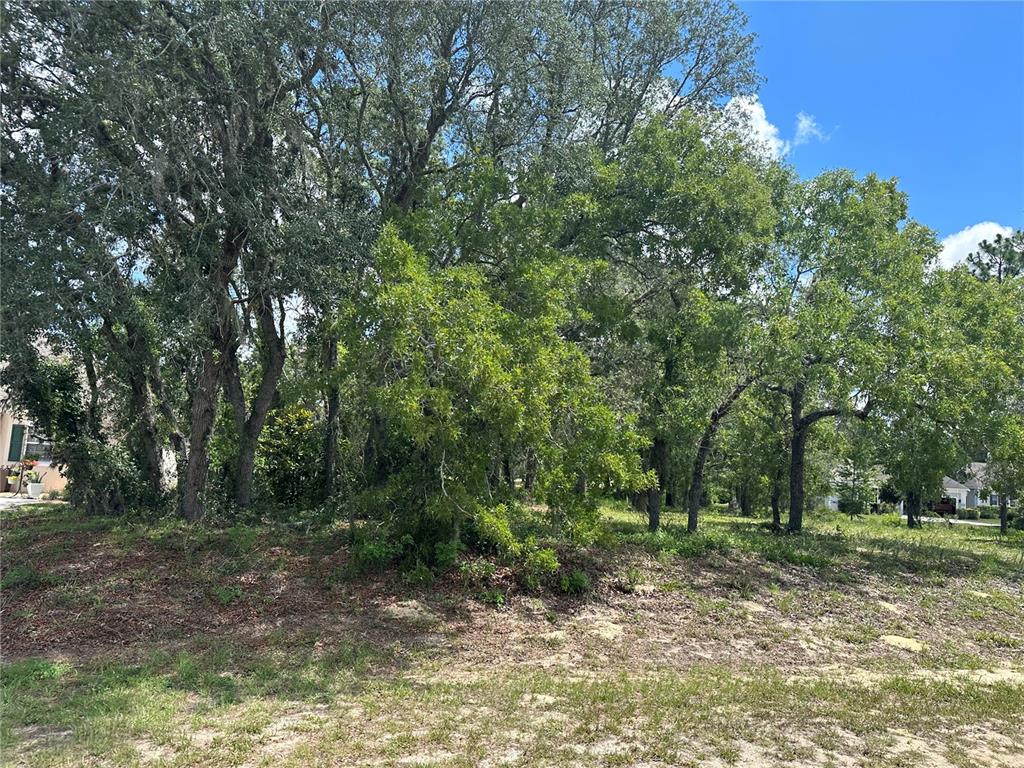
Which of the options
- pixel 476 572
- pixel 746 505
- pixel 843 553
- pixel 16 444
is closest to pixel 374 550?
pixel 476 572

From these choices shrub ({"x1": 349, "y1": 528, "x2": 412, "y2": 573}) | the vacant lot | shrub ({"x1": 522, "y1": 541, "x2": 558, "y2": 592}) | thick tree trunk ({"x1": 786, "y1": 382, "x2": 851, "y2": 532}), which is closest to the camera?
the vacant lot

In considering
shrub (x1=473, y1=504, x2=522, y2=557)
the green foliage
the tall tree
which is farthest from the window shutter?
the tall tree

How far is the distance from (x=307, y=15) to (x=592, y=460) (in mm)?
7030

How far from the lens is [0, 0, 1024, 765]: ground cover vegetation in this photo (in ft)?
21.5

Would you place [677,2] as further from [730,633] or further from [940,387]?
[730,633]

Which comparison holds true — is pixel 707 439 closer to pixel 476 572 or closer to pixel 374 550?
pixel 476 572

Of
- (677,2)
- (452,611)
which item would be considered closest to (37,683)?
(452,611)

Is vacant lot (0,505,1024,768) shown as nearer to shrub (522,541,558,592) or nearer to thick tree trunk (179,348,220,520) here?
shrub (522,541,558,592)

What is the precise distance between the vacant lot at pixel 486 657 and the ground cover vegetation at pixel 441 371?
0.07m

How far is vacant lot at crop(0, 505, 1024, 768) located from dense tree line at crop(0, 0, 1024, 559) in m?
1.29

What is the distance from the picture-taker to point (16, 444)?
2370 cm

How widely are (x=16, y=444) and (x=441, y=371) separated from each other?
22312 mm

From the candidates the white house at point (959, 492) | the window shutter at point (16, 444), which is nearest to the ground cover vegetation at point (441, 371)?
the window shutter at point (16, 444)

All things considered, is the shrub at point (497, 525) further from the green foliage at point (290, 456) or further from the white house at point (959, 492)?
the white house at point (959, 492)
